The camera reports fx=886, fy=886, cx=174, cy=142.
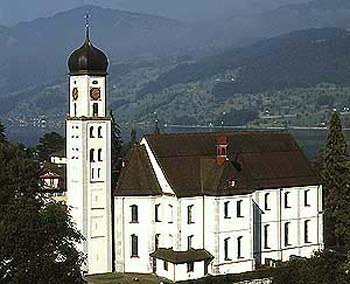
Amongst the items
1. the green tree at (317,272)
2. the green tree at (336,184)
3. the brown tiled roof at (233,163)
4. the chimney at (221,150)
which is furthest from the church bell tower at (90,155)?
the green tree at (317,272)

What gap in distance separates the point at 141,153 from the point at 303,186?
13.1 meters

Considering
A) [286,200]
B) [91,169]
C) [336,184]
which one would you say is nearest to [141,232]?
[91,169]

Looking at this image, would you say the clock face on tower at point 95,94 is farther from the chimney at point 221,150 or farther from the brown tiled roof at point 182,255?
the brown tiled roof at point 182,255

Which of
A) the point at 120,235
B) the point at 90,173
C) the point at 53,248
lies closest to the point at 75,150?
the point at 90,173

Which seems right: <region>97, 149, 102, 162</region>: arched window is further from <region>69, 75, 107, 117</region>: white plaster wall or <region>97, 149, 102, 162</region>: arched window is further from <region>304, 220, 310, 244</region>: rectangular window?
<region>304, 220, 310, 244</region>: rectangular window

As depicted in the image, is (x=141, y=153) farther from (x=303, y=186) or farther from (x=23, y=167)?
(x=303, y=186)

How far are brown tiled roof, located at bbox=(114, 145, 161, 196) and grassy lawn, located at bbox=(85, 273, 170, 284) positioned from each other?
559 centimetres

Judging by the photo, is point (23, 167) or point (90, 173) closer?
point (23, 167)

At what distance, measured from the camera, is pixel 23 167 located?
5634 cm

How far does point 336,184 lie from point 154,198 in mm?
15213

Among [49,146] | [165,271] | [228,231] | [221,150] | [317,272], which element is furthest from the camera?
[49,146]

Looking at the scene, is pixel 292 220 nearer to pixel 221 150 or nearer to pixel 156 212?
pixel 221 150

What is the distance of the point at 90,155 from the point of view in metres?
60.7

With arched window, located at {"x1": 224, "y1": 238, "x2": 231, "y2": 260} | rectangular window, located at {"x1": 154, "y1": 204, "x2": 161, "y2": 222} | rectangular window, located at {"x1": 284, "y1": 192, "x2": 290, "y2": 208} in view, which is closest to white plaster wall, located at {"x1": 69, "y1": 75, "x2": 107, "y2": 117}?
rectangular window, located at {"x1": 154, "y1": 204, "x2": 161, "y2": 222}
